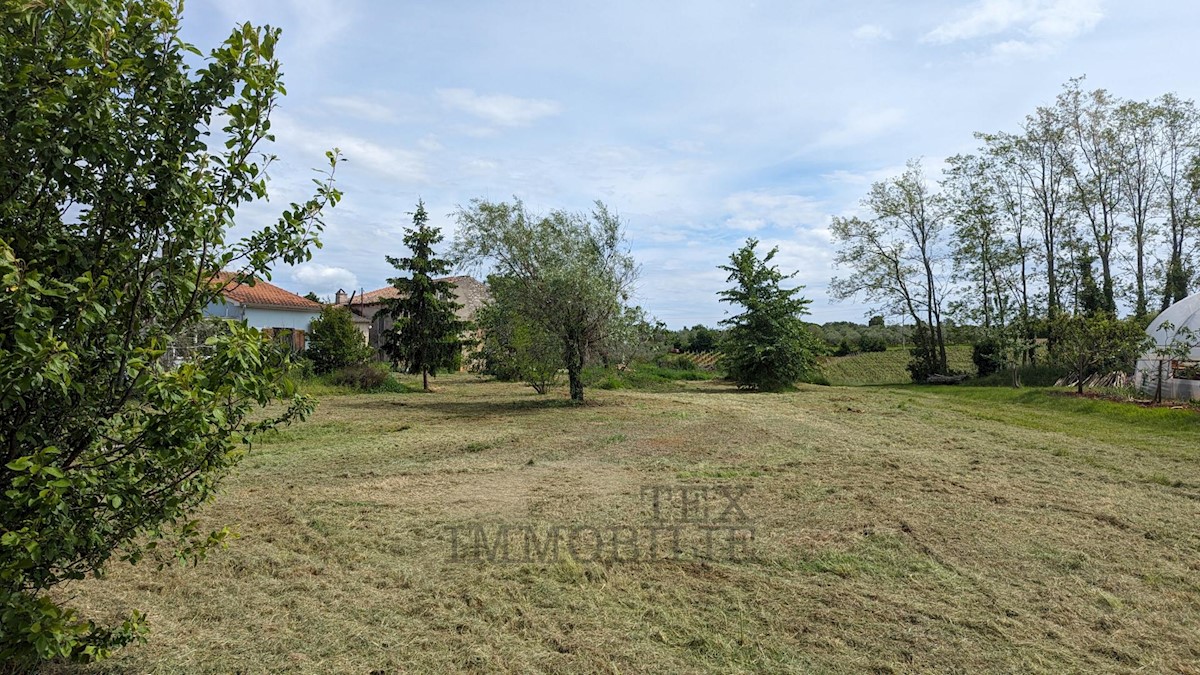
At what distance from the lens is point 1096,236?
84.9 ft

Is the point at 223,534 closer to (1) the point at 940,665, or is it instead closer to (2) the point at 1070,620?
(1) the point at 940,665

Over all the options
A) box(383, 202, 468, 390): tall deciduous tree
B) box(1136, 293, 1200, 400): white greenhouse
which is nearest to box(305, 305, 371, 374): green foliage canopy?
box(383, 202, 468, 390): tall deciduous tree

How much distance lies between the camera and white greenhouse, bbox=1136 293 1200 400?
1397 cm

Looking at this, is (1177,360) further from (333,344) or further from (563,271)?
(333,344)

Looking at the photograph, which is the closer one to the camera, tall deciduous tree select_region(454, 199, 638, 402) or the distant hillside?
tall deciduous tree select_region(454, 199, 638, 402)

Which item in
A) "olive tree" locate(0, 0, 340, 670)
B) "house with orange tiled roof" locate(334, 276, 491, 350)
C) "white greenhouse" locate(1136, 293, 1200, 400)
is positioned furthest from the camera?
"house with orange tiled roof" locate(334, 276, 491, 350)

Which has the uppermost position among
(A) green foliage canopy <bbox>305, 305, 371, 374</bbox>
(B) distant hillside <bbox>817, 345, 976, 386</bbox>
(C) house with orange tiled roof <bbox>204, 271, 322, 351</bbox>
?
(C) house with orange tiled roof <bbox>204, 271, 322, 351</bbox>

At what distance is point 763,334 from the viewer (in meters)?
22.9

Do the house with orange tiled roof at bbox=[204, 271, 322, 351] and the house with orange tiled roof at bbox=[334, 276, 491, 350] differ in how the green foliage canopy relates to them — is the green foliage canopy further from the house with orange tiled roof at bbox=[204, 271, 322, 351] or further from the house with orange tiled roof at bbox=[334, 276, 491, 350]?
the house with orange tiled roof at bbox=[334, 276, 491, 350]

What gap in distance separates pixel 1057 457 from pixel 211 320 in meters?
9.19

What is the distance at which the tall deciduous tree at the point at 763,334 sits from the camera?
22.6m

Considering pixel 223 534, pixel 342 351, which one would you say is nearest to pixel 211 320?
pixel 223 534

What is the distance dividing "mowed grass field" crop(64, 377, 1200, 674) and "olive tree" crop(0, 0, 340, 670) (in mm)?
1182

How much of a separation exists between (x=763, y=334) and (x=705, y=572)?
19564 millimetres
